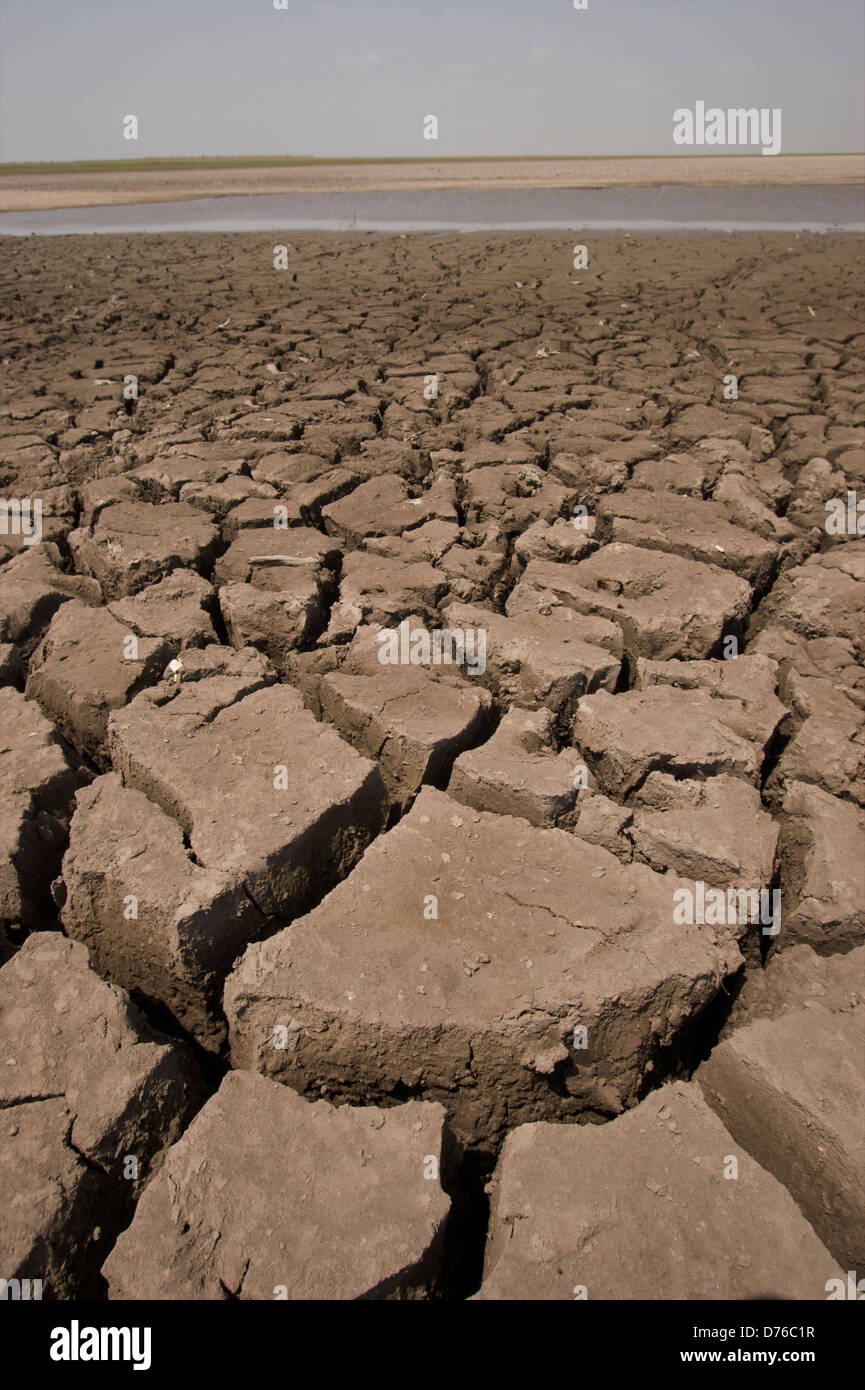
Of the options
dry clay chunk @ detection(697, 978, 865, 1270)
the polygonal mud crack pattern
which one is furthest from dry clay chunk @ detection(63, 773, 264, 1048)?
dry clay chunk @ detection(697, 978, 865, 1270)

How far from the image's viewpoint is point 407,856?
189 cm

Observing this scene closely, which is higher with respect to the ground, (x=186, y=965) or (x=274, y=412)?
(x=274, y=412)

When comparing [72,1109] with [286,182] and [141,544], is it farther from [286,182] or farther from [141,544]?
[286,182]

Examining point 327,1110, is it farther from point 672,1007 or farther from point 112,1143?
point 672,1007

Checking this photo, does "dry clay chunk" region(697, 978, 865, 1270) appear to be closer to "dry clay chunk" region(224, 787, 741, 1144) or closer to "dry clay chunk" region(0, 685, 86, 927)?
"dry clay chunk" region(224, 787, 741, 1144)

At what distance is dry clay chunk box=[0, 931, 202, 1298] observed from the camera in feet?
4.43

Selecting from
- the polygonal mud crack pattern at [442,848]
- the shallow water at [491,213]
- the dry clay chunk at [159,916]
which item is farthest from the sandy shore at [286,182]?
the dry clay chunk at [159,916]

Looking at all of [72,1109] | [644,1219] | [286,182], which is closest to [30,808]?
[72,1109]

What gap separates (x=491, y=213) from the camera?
15938 mm

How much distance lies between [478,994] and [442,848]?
400 mm

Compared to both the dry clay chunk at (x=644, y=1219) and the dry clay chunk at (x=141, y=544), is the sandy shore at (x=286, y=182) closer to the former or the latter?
the dry clay chunk at (x=141, y=544)

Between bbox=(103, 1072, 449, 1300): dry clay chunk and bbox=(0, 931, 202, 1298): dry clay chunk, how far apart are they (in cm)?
13
